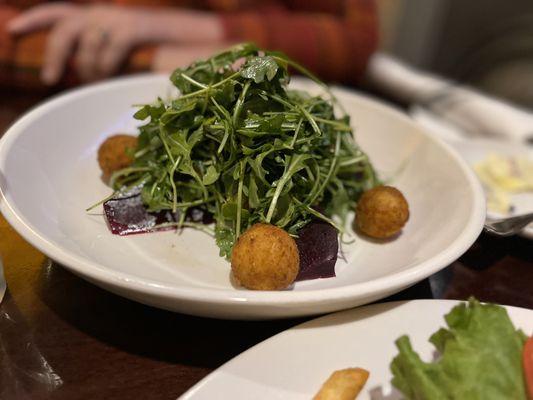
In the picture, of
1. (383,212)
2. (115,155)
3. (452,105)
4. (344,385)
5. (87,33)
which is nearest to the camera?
(344,385)

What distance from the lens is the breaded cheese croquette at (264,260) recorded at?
1.18m

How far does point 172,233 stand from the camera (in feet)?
4.85

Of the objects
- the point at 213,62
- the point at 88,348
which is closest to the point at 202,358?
the point at 88,348

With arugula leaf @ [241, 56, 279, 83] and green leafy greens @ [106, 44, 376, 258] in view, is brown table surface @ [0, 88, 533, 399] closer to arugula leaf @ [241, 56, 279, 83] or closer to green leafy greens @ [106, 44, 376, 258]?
green leafy greens @ [106, 44, 376, 258]

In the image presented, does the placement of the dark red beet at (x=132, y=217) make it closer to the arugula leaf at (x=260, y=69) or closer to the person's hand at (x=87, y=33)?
the arugula leaf at (x=260, y=69)

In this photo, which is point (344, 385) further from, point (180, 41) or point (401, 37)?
point (401, 37)

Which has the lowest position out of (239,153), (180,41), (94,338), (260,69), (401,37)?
(401,37)

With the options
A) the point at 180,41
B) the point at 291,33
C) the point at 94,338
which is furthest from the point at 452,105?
the point at 94,338

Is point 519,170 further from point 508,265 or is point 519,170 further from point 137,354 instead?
point 137,354

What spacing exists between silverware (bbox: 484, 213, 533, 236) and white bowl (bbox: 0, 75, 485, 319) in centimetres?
13

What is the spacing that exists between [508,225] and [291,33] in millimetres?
1916

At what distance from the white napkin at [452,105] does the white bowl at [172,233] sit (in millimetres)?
1185

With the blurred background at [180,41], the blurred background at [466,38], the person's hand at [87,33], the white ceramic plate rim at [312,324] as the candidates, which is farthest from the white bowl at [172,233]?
the blurred background at [466,38]

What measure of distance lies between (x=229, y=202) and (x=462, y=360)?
68 centimetres
